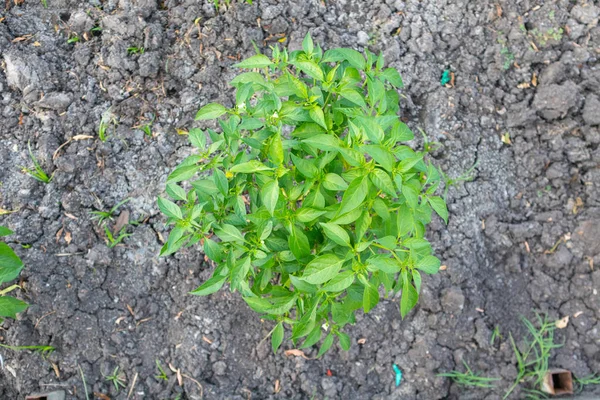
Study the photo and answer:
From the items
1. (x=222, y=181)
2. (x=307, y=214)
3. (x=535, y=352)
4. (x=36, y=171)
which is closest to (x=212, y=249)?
(x=222, y=181)

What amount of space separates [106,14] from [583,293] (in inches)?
117

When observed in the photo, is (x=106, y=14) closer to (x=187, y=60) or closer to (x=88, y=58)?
(x=88, y=58)

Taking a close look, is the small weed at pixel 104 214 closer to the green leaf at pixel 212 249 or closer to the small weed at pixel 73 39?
the small weed at pixel 73 39

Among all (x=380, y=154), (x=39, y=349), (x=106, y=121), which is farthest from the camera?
(x=106, y=121)

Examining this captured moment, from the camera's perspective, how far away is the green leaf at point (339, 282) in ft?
6.12

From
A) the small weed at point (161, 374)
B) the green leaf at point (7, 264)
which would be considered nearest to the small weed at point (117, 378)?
the small weed at point (161, 374)

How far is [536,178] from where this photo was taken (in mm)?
3146

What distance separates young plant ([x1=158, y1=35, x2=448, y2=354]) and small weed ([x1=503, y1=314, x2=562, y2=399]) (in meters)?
1.23

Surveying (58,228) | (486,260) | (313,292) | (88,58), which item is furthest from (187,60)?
(486,260)

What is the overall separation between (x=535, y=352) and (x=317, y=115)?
6.16 ft

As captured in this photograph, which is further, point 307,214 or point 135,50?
point 135,50

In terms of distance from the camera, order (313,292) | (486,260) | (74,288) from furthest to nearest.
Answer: (486,260), (74,288), (313,292)

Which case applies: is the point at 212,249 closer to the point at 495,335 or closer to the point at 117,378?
the point at 117,378

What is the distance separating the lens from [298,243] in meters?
1.95
